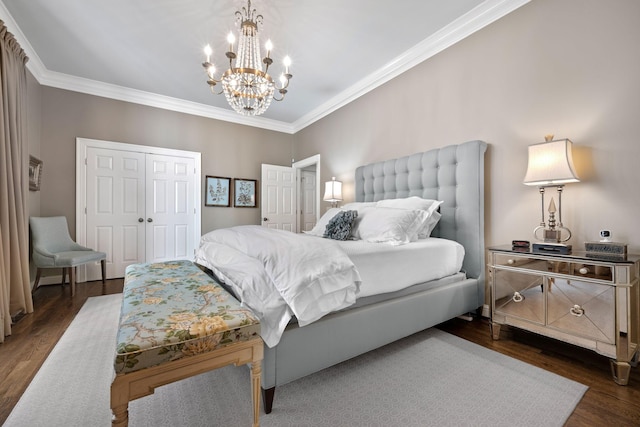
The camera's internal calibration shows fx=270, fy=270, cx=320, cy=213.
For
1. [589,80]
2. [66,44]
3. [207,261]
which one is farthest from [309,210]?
[589,80]

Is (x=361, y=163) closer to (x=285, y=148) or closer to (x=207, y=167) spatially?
(x=285, y=148)

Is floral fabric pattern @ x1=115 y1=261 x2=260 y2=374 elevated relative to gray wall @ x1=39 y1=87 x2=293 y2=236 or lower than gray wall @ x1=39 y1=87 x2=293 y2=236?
lower

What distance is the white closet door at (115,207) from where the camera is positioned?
3898 millimetres

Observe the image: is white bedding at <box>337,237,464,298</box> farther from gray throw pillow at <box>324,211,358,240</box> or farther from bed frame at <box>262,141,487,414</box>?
gray throw pillow at <box>324,211,358,240</box>

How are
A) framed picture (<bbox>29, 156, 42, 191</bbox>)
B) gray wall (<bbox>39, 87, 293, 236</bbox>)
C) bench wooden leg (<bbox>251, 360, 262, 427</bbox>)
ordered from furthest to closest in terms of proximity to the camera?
gray wall (<bbox>39, 87, 293, 236</bbox>)
framed picture (<bbox>29, 156, 42, 191</bbox>)
bench wooden leg (<bbox>251, 360, 262, 427</bbox>)

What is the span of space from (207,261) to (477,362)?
6.87 ft

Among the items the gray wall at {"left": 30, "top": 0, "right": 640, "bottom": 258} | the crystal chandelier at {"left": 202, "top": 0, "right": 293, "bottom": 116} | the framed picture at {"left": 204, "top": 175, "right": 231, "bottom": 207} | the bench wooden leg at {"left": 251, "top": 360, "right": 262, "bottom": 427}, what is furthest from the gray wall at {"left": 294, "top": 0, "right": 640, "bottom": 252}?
the framed picture at {"left": 204, "top": 175, "right": 231, "bottom": 207}

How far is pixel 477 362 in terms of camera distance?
1.76 m

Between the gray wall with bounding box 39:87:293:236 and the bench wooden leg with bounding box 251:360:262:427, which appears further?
the gray wall with bounding box 39:87:293:236

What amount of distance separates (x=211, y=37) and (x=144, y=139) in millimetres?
2283

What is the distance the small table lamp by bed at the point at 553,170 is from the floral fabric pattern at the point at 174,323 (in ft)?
6.90

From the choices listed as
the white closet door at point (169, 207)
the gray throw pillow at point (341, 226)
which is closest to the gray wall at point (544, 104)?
the gray throw pillow at point (341, 226)

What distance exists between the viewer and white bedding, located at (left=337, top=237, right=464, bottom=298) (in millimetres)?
1724

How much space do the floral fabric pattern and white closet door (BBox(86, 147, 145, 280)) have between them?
3061mm
